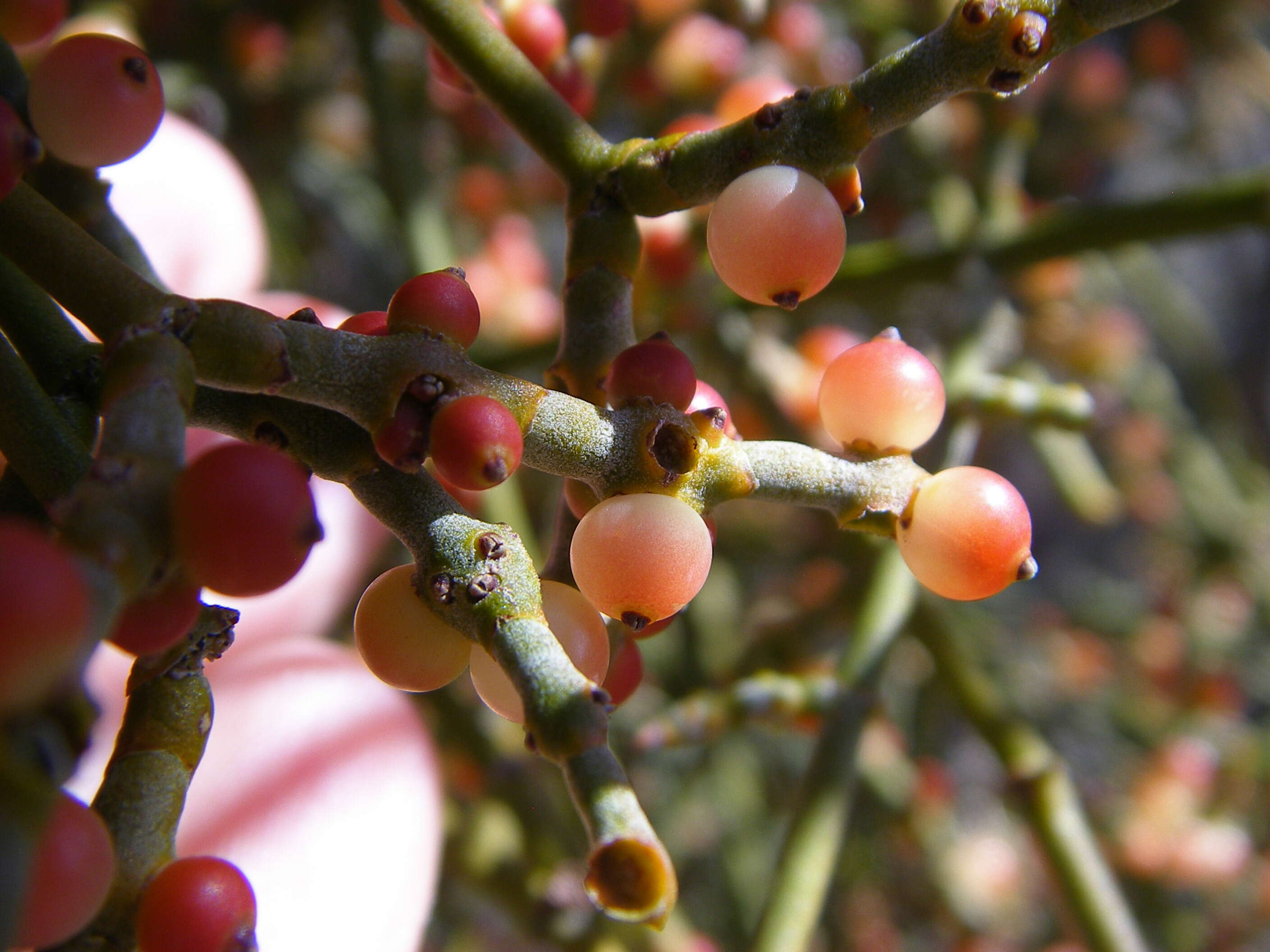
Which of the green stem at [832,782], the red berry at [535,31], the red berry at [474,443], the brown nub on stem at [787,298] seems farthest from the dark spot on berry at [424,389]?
the green stem at [832,782]

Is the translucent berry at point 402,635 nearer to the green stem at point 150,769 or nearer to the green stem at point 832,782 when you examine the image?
the green stem at point 150,769

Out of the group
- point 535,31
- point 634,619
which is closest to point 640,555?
point 634,619

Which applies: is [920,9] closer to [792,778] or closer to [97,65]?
[97,65]

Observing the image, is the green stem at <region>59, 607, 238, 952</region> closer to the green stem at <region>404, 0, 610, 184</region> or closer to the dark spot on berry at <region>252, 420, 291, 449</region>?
the dark spot on berry at <region>252, 420, 291, 449</region>

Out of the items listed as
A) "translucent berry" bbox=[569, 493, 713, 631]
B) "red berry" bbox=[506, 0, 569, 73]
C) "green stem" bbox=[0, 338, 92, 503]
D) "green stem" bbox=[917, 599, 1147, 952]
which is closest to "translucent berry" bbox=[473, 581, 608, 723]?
"translucent berry" bbox=[569, 493, 713, 631]

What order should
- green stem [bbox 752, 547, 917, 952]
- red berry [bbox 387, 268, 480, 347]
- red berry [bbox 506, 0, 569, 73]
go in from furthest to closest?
green stem [bbox 752, 547, 917, 952], red berry [bbox 506, 0, 569, 73], red berry [bbox 387, 268, 480, 347]

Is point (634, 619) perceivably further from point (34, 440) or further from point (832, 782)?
point (832, 782)
